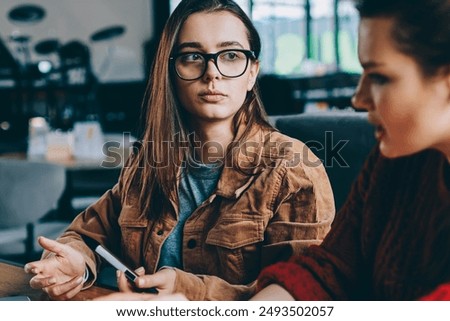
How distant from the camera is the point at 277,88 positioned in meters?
1.11

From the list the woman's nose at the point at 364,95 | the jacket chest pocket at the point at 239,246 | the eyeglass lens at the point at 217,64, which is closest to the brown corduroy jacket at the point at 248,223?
the jacket chest pocket at the point at 239,246

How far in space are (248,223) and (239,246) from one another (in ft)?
0.15

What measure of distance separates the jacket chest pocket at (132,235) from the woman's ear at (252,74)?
0.32m

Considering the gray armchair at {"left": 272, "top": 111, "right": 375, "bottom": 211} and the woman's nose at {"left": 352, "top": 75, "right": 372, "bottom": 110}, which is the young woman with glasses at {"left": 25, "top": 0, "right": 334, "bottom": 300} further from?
→ the woman's nose at {"left": 352, "top": 75, "right": 372, "bottom": 110}

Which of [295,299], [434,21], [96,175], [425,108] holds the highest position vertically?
[434,21]

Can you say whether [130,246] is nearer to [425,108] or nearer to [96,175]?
[96,175]

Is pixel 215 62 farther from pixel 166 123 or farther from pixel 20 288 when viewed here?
pixel 20 288

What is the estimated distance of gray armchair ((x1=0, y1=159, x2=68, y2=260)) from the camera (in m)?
1.21

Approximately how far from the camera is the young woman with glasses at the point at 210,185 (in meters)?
1.04

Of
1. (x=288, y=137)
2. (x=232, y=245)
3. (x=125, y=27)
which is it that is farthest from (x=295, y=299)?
(x=125, y=27)

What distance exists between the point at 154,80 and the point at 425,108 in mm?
527

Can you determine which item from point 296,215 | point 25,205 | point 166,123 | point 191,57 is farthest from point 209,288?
point 25,205

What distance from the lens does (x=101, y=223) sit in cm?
116

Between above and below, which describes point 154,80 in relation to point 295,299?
above
